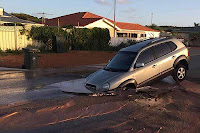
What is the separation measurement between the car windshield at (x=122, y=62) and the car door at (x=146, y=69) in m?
0.26

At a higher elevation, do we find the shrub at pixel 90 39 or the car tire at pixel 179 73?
the shrub at pixel 90 39

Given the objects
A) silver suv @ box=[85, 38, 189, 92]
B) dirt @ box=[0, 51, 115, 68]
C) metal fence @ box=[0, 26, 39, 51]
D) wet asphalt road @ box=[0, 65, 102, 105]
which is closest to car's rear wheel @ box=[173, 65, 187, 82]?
silver suv @ box=[85, 38, 189, 92]

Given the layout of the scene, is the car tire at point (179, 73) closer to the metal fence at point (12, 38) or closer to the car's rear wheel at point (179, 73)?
the car's rear wheel at point (179, 73)

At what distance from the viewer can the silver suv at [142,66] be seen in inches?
283

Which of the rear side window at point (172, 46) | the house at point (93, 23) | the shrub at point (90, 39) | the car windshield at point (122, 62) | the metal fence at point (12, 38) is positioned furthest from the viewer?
the house at point (93, 23)

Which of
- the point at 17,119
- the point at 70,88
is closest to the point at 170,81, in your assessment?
the point at 70,88

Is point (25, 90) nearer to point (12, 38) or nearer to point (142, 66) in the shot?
point (142, 66)

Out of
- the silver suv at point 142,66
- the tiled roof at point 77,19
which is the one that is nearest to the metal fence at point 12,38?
the silver suv at point 142,66

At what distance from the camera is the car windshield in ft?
25.4

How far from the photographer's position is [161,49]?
866 cm

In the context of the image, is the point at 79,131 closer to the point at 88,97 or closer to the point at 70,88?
the point at 88,97

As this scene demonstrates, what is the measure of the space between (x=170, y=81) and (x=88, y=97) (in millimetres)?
4141

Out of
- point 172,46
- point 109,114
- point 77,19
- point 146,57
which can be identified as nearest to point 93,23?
point 77,19

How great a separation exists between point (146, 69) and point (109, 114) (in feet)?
9.23
